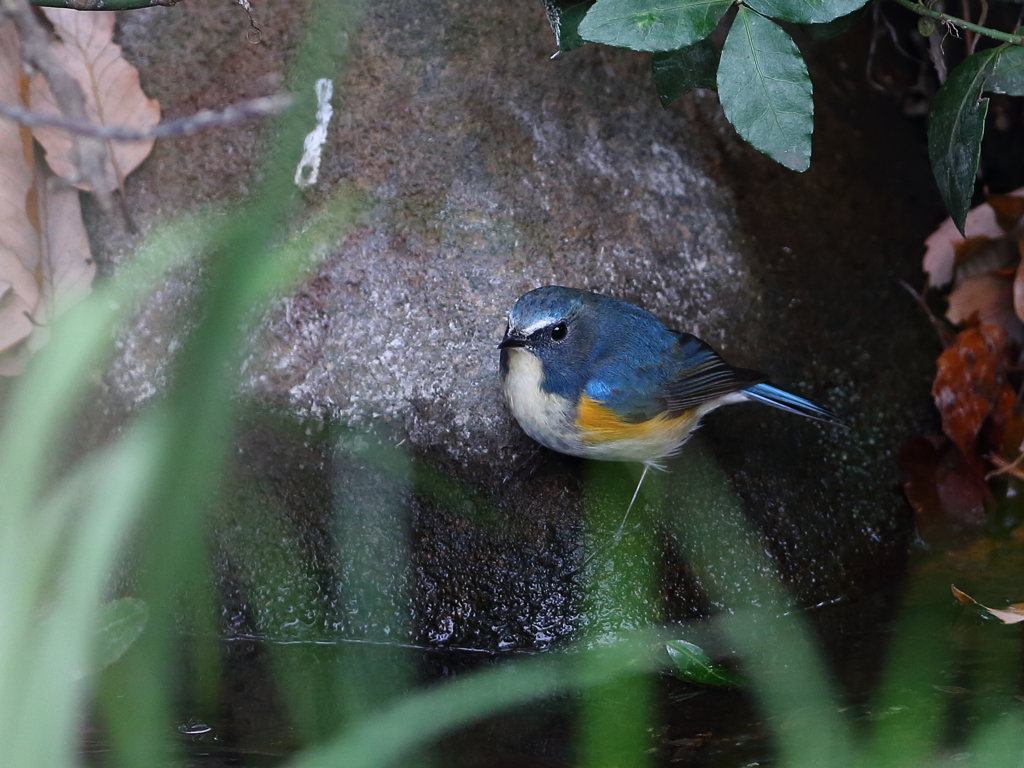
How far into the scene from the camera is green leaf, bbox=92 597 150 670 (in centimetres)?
189

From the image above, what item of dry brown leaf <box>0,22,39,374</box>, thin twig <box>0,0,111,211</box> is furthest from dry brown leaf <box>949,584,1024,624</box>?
dry brown leaf <box>0,22,39,374</box>

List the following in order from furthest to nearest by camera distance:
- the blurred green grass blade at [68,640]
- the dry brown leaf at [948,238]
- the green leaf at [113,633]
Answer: the dry brown leaf at [948,238]
the green leaf at [113,633]
the blurred green grass blade at [68,640]

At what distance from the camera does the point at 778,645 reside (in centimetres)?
337

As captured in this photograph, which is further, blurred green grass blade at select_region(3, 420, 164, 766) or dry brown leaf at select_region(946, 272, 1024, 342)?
dry brown leaf at select_region(946, 272, 1024, 342)

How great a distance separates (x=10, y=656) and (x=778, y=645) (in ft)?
8.80

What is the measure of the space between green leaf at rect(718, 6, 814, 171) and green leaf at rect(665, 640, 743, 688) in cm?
155

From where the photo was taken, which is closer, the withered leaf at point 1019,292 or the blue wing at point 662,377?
the blue wing at point 662,377

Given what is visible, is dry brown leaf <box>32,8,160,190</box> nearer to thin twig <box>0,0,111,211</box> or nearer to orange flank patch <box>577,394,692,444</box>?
orange flank patch <box>577,394,692,444</box>

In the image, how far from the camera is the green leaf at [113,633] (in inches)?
74.5

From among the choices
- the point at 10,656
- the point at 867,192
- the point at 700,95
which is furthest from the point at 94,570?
the point at 867,192

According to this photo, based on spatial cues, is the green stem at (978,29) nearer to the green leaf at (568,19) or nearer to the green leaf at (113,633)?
the green leaf at (568,19)

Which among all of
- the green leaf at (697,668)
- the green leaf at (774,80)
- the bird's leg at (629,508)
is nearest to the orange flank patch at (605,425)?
the bird's leg at (629,508)

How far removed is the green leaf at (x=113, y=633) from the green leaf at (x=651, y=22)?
6.46ft

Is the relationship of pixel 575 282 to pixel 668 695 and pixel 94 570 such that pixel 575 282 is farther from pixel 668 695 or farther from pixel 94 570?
pixel 94 570
